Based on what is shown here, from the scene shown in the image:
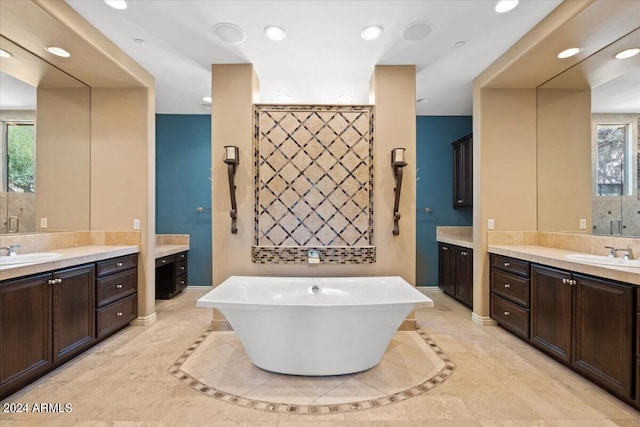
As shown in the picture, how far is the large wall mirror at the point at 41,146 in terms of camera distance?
244cm

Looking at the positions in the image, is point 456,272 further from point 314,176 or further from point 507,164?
point 314,176

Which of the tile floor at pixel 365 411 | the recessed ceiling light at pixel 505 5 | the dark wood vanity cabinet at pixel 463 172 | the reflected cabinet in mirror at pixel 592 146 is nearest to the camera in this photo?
the tile floor at pixel 365 411

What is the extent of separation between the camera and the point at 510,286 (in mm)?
2809

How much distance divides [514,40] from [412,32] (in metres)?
0.98

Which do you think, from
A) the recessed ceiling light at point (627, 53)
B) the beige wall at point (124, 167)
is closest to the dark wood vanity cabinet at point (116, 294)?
the beige wall at point (124, 167)

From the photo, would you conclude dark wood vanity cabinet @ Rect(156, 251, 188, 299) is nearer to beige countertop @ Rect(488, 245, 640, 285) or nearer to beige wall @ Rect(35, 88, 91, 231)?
beige wall @ Rect(35, 88, 91, 231)

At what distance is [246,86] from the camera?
300 cm

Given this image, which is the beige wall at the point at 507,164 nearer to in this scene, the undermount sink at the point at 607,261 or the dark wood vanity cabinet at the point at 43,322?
the undermount sink at the point at 607,261

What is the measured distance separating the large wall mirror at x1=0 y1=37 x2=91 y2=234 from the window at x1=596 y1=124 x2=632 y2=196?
5.13m

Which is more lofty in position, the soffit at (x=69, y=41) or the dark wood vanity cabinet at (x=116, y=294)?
the soffit at (x=69, y=41)

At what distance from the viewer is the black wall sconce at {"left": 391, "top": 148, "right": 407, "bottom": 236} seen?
2818 millimetres

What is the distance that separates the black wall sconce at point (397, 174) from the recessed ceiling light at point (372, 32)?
1051 mm

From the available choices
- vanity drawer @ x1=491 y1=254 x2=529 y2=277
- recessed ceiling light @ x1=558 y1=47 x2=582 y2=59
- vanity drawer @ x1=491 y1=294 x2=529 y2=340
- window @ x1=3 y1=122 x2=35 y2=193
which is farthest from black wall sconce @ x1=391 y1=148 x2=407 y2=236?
window @ x1=3 y1=122 x2=35 y2=193

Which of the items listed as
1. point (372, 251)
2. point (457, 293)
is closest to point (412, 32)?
point (372, 251)
